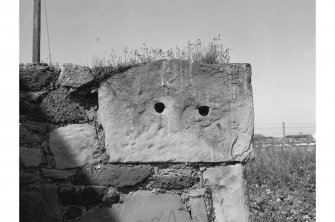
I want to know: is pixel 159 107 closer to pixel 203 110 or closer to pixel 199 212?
pixel 203 110

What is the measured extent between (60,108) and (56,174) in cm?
41

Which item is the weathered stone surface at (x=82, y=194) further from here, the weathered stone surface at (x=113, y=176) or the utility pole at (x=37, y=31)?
the utility pole at (x=37, y=31)

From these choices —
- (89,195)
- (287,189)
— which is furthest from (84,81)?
(287,189)

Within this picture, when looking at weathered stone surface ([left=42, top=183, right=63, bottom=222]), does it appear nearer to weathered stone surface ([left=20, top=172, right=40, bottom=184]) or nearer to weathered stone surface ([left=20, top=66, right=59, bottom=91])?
weathered stone surface ([left=20, top=172, right=40, bottom=184])

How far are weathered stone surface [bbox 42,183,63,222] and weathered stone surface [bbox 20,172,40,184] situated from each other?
6 cm

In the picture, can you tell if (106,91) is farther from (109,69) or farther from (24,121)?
(24,121)

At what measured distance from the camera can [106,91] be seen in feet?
6.84

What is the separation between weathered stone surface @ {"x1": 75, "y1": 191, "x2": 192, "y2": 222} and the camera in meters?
2.02

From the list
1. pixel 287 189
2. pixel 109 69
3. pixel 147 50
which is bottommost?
pixel 287 189

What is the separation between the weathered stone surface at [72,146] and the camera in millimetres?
2062

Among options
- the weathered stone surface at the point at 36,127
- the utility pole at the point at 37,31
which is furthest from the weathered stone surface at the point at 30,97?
the utility pole at the point at 37,31

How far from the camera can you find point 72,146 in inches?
81.7

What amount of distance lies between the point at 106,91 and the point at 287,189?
4.55 metres

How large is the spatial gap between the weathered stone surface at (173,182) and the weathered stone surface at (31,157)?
0.72 m
